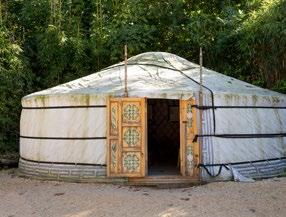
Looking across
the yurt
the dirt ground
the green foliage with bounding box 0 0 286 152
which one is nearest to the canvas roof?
the yurt

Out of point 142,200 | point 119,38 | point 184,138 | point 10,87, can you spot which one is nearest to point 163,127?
point 119,38

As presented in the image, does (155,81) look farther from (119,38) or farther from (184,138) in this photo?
(119,38)

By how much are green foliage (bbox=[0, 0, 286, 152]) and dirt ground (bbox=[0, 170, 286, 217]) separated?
269cm

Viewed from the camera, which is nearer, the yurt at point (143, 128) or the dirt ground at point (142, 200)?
the dirt ground at point (142, 200)

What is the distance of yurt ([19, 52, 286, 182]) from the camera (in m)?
6.48

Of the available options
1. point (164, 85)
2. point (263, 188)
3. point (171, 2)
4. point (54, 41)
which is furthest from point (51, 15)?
point (263, 188)

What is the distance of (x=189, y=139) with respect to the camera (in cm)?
651

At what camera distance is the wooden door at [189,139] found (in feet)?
21.3

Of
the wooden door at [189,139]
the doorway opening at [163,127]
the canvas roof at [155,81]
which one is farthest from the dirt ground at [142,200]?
the doorway opening at [163,127]

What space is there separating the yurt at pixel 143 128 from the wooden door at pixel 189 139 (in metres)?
0.01

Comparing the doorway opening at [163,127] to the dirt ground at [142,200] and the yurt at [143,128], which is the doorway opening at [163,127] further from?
the dirt ground at [142,200]

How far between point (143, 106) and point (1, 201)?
2.07m

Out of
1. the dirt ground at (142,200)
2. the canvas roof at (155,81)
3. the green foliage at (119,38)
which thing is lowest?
the dirt ground at (142,200)

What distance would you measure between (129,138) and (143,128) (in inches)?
8.7
